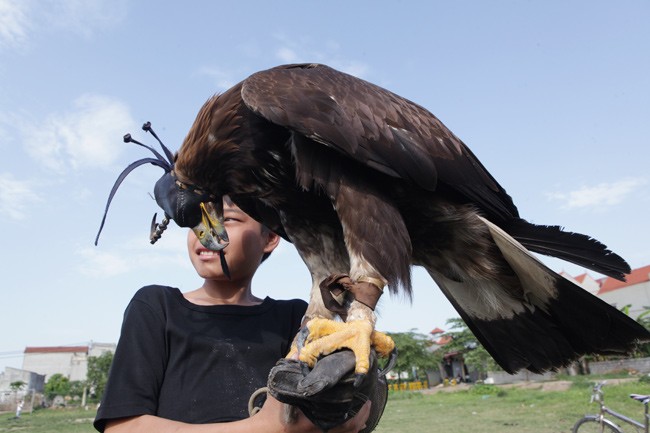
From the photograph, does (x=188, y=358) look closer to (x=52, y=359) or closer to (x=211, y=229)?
(x=211, y=229)

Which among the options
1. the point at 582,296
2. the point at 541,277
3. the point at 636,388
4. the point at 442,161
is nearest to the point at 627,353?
the point at 582,296

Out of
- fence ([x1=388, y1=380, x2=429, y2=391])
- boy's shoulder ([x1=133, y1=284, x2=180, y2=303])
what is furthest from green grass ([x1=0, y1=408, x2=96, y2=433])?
fence ([x1=388, y1=380, x2=429, y2=391])

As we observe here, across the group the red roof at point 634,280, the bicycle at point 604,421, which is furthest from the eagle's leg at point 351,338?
the red roof at point 634,280

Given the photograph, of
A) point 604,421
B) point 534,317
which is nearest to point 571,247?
point 534,317

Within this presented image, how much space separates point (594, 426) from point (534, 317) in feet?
20.5

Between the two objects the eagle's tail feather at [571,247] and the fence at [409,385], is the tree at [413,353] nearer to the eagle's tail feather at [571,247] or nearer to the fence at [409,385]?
the fence at [409,385]

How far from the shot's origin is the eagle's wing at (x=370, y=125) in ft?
7.57

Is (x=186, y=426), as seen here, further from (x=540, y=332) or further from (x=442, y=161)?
(x=540, y=332)

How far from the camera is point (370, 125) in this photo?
2508 mm

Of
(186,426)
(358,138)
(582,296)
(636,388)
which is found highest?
(358,138)

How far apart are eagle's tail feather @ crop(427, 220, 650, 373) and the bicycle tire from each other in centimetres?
523

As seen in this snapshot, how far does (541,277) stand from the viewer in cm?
279

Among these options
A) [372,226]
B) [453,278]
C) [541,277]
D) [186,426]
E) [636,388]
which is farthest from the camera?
[636,388]

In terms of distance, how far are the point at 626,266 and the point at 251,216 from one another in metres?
2.05
